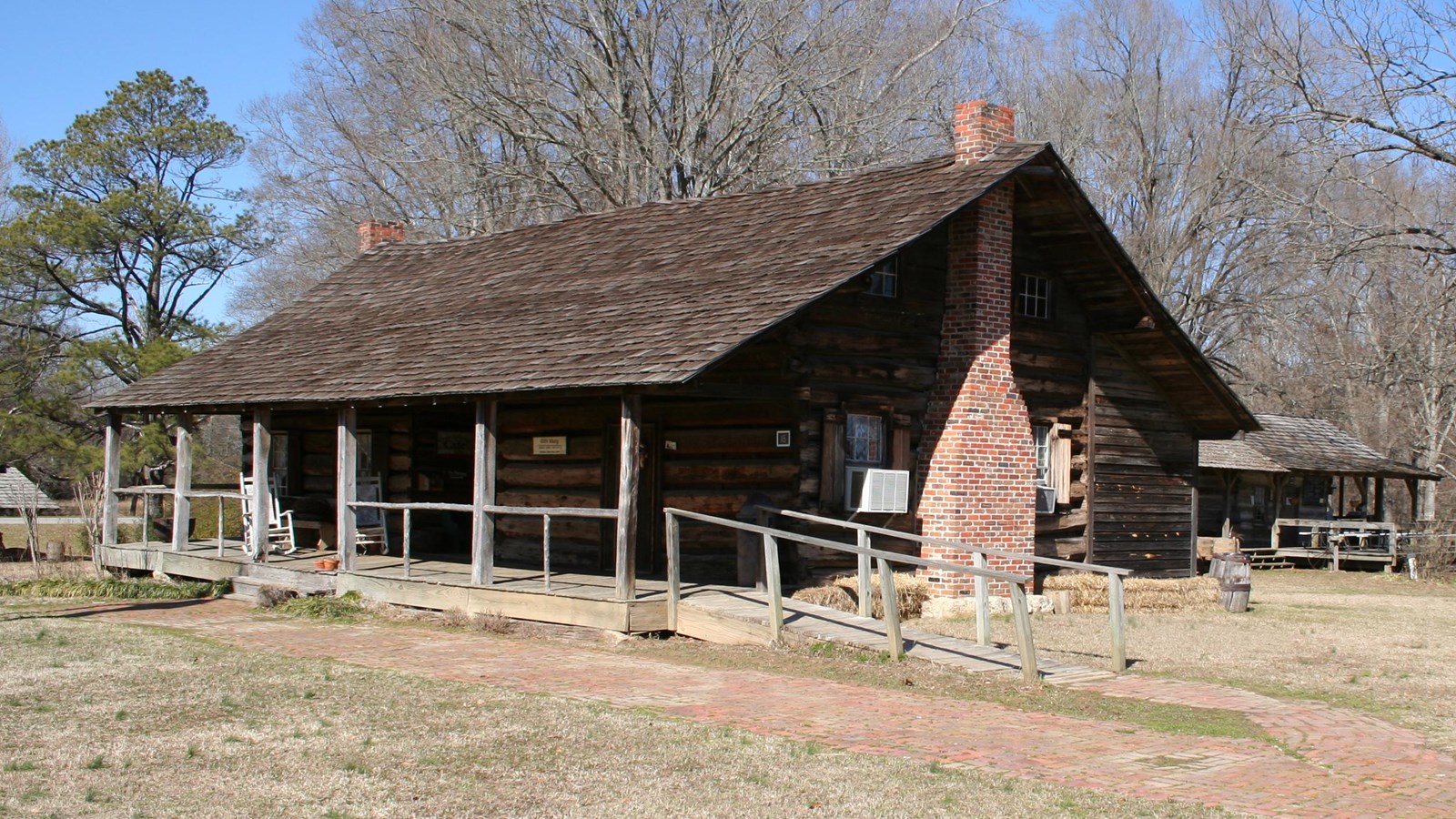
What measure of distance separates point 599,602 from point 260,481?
632 cm

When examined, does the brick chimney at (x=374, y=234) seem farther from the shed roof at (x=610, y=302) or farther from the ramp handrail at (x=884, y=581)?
the ramp handrail at (x=884, y=581)

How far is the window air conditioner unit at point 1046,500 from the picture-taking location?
61.8 ft

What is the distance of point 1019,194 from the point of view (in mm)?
17500

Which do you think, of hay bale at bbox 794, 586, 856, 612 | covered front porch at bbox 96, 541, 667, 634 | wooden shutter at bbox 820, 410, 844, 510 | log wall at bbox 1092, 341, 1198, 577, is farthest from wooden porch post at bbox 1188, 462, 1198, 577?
covered front porch at bbox 96, 541, 667, 634

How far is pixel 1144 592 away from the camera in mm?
18953

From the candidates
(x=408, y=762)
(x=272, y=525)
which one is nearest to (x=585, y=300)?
(x=272, y=525)

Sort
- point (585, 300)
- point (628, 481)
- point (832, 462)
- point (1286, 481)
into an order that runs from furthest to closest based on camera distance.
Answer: point (1286, 481)
point (585, 300)
point (832, 462)
point (628, 481)

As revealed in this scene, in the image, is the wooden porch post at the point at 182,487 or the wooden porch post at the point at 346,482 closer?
the wooden porch post at the point at 346,482

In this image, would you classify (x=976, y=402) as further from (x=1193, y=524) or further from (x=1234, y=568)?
(x=1193, y=524)

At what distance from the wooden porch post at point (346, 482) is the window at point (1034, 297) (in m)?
8.61

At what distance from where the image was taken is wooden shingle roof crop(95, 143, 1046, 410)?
14.4 metres

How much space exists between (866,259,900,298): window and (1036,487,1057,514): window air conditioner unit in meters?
3.81

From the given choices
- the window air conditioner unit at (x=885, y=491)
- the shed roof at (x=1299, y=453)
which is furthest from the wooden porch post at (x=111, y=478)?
the shed roof at (x=1299, y=453)

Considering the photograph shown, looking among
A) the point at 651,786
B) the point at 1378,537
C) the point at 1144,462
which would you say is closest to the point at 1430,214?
the point at 1378,537
